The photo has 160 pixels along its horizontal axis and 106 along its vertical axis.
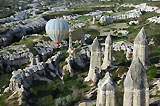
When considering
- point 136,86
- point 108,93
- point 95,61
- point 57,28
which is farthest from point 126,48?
point 136,86

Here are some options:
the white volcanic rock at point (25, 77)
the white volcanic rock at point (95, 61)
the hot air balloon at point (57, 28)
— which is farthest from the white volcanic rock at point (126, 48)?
the white volcanic rock at point (25, 77)

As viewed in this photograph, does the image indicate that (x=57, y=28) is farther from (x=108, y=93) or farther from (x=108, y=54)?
(x=108, y=93)

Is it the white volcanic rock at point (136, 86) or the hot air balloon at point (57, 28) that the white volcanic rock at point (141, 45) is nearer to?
the white volcanic rock at point (136, 86)

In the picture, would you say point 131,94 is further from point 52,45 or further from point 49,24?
point 52,45

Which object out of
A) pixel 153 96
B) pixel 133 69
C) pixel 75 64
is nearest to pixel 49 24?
pixel 75 64

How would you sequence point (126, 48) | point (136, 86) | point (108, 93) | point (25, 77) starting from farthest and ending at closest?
point (126, 48) → point (25, 77) → point (108, 93) → point (136, 86)

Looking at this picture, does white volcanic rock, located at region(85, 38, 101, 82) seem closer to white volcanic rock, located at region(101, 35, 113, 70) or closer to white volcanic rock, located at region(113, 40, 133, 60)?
white volcanic rock, located at region(101, 35, 113, 70)

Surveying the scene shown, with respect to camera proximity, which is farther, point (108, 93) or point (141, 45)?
point (141, 45)

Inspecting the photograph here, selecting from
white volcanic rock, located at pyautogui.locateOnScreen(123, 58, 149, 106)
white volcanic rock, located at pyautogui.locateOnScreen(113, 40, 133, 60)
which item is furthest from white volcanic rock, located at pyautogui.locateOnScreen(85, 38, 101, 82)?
white volcanic rock, located at pyautogui.locateOnScreen(123, 58, 149, 106)
